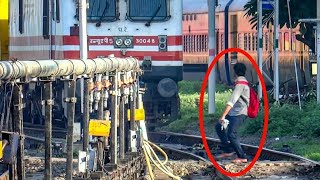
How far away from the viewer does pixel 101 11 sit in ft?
82.7

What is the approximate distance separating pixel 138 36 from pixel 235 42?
1486cm

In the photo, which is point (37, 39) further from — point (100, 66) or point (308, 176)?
point (100, 66)

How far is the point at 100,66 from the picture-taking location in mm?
12328

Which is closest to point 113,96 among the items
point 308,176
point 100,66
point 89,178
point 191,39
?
point 100,66

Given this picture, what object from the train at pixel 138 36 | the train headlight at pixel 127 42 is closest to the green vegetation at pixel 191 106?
the train at pixel 138 36

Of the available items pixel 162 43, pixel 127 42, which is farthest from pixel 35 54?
pixel 162 43

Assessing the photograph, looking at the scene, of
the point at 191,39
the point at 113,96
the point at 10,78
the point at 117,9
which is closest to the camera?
the point at 10,78

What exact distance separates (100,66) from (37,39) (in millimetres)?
14451

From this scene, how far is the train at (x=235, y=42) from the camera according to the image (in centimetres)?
3562

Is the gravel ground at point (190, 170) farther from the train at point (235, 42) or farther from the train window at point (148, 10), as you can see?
the train at point (235, 42)

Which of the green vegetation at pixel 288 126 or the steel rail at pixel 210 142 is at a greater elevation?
the green vegetation at pixel 288 126

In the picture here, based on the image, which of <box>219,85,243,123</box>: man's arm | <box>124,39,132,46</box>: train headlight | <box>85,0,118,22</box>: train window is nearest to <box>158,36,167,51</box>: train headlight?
<box>124,39,132,46</box>: train headlight

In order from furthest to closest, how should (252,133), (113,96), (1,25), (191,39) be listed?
(191,39), (252,133), (1,25), (113,96)

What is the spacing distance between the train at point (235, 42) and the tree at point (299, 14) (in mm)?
1479
